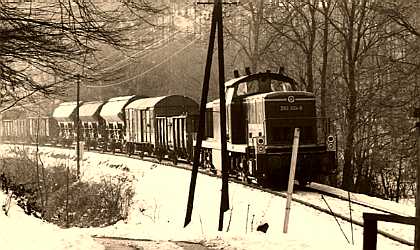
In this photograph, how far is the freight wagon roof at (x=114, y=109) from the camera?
37812 mm

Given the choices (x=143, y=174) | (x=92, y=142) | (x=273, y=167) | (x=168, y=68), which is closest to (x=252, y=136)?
(x=273, y=167)

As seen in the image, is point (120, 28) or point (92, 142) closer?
point (120, 28)

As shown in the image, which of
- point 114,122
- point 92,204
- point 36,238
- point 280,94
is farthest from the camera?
point 114,122

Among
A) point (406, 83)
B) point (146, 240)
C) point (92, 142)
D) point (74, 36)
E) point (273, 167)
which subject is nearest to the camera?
point (74, 36)

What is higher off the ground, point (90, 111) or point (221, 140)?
point (90, 111)

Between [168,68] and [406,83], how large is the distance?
103 feet

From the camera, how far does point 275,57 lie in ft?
98.5

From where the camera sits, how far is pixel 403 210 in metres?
14.5

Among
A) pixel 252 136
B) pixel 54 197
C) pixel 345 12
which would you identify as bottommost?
pixel 54 197

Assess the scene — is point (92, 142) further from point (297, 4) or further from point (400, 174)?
point (400, 174)

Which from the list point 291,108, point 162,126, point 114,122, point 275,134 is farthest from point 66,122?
point 291,108

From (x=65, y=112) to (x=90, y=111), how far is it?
15.4ft

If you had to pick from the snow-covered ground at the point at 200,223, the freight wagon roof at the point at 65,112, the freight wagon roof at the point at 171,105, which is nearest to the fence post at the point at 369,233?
the snow-covered ground at the point at 200,223

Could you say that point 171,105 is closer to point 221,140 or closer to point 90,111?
point 90,111
